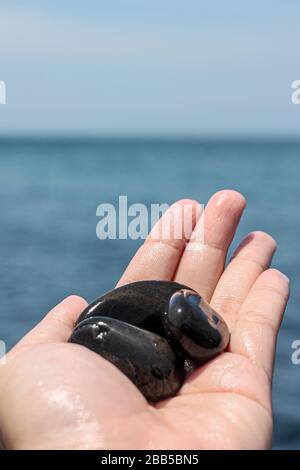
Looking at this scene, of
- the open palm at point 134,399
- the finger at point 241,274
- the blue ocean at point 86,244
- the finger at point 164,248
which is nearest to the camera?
the open palm at point 134,399

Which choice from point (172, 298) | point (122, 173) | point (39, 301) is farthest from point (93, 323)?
point (122, 173)

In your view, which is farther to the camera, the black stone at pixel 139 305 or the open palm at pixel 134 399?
the black stone at pixel 139 305

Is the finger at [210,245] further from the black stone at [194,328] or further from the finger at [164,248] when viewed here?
the black stone at [194,328]

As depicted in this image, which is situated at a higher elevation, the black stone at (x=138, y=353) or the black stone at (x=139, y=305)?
the black stone at (x=139, y=305)

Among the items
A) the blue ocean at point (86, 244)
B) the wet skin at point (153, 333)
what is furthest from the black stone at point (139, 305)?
the blue ocean at point (86, 244)

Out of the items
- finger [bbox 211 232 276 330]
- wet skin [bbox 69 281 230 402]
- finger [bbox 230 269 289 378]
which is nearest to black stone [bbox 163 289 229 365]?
wet skin [bbox 69 281 230 402]

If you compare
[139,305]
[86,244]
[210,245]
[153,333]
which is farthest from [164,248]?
[86,244]

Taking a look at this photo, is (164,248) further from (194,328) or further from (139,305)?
(194,328)
